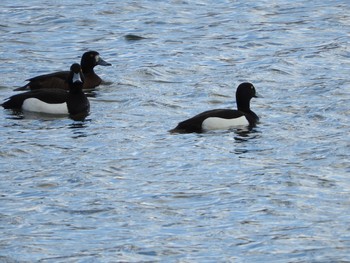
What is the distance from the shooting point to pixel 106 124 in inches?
709

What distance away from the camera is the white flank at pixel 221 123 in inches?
677

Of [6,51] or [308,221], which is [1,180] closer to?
[308,221]

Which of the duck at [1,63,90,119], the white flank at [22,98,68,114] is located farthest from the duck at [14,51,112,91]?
the white flank at [22,98,68,114]

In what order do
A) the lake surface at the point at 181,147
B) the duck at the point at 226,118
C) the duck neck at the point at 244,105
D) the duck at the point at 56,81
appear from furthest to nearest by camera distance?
1. the duck at the point at 56,81
2. the duck neck at the point at 244,105
3. the duck at the point at 226,118
4. the lake surface at the point at 181,147

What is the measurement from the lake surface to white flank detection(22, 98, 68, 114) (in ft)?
1.10

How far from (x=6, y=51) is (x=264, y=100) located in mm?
6357

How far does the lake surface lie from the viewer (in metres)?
12.5

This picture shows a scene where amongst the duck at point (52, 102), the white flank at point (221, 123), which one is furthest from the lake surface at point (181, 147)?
the duck at point (52, 102)

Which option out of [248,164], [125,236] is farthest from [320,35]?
[125,236]

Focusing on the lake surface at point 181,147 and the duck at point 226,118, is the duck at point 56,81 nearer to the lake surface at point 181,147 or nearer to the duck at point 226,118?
the lake surface at point 181,147

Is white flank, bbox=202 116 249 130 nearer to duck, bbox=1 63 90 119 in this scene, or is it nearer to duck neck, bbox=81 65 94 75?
duck, bbox=1 63 90 119

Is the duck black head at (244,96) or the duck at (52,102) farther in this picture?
the duck at (52,102)

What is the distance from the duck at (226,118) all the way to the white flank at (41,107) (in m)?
2.47

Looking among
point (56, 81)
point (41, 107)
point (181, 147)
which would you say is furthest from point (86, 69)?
point (181, 147)
